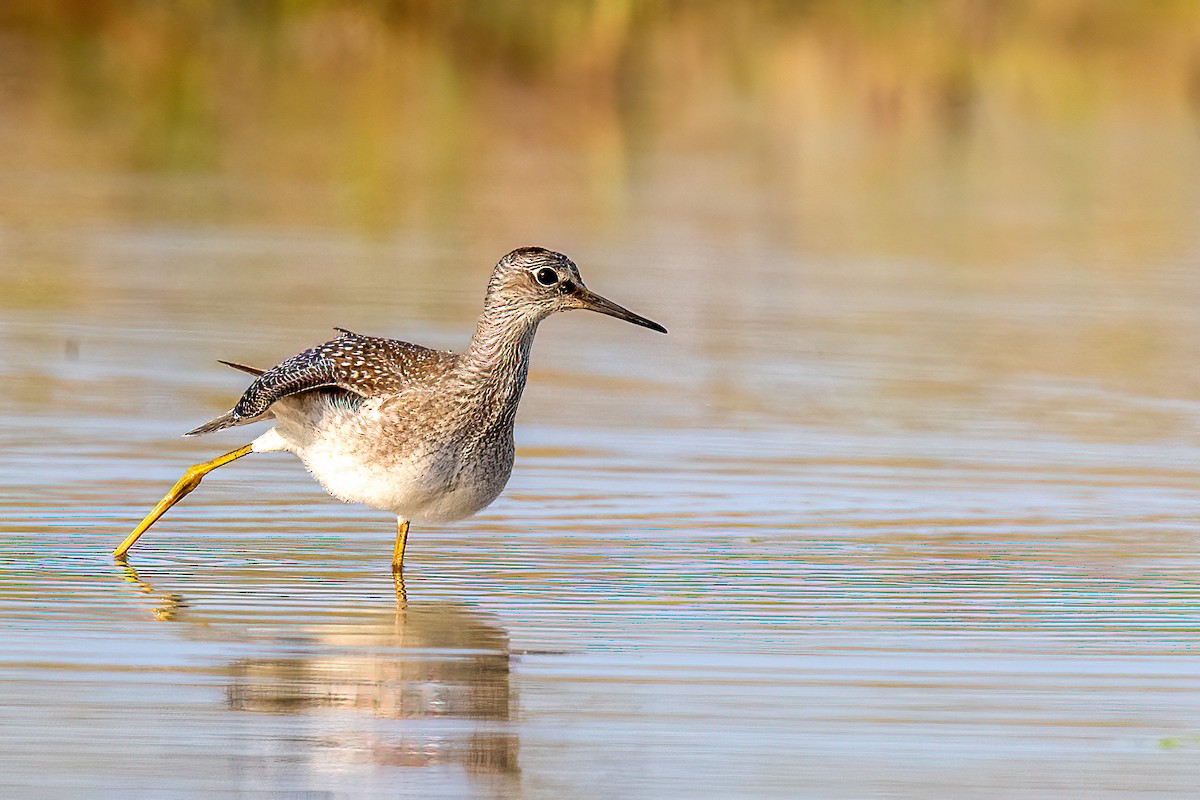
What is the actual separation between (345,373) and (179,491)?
0.86 meters

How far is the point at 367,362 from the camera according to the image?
9.45m

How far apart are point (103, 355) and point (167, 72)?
14.0 m

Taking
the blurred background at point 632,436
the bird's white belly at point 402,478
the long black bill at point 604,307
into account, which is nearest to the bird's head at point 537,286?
the long black bill at point 604,307

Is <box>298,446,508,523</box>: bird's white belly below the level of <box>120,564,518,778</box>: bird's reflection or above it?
above

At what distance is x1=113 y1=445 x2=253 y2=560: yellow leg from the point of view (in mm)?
9445

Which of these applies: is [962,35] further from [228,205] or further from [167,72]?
[228,205]

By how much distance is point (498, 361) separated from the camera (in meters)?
9.53

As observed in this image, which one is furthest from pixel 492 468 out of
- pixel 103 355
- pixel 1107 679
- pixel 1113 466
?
pixel 103 355

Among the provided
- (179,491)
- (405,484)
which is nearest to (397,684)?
(405,484)

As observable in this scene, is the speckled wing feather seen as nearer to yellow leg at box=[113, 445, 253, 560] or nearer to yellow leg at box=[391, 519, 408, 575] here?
yellow leg at box=[113, 445, 253, 560]

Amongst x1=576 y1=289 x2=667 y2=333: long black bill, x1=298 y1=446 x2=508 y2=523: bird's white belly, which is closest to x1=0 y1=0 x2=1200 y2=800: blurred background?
x1=298 y1=446 x2=508 y2=523: bird's white belly

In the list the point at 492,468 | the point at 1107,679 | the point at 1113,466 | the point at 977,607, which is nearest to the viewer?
the point at 1107,679

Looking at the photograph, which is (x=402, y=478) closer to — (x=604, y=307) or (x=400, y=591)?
(x=400, y=591)

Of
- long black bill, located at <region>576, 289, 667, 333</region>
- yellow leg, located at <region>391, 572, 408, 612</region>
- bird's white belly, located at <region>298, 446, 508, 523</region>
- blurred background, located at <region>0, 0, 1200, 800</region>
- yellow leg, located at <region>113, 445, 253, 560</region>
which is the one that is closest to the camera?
blurred background, located at <region>0, 0, 1200, 800</region>
